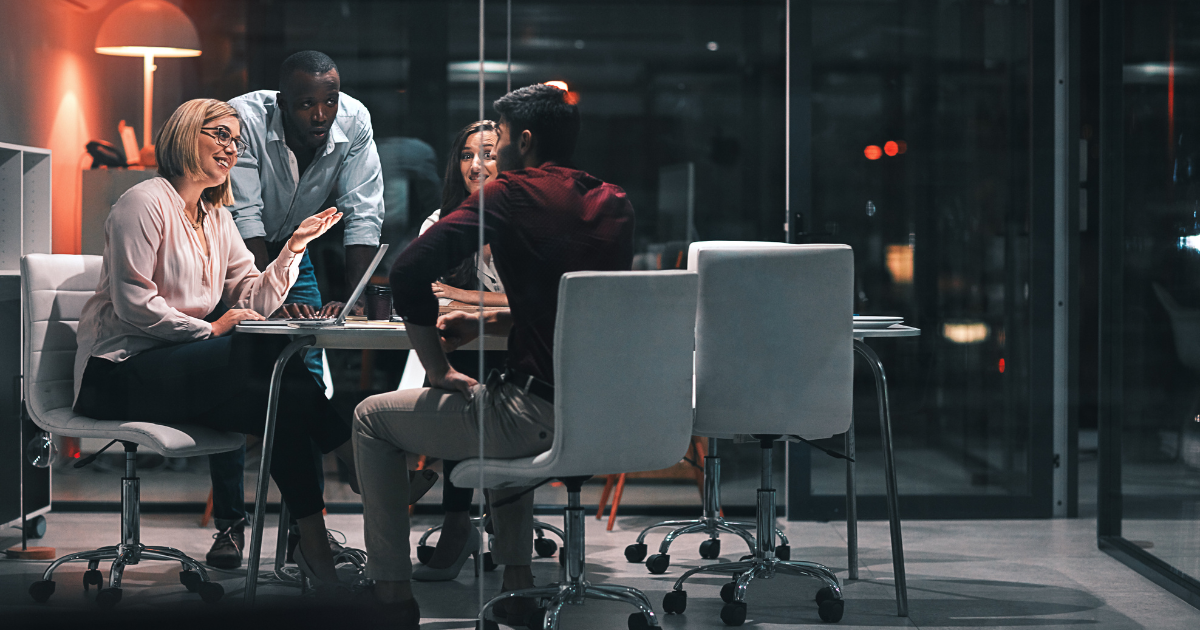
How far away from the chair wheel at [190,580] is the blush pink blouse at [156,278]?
59cm

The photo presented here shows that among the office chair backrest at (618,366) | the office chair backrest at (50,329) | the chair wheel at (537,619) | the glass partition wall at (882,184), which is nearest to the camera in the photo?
the office chair backrest at (618,366)

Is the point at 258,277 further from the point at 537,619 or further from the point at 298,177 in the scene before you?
the point at 537,619

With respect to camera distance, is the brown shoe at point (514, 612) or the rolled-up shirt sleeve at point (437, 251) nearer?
the rolled-up shirt sleeve at point (437, 251)

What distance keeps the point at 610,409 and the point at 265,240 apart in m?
1.03

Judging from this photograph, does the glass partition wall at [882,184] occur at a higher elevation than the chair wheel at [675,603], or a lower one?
higher

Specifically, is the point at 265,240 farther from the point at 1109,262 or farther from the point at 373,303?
the point at 1109,262

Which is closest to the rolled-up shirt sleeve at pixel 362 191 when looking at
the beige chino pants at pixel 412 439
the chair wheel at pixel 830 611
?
the beige chino pants at pixel 412 439

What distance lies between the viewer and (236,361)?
2859 millimetres

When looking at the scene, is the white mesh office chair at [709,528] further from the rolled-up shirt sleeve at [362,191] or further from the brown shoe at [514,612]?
A: the rolled-up shirt sleeve at [362,191]

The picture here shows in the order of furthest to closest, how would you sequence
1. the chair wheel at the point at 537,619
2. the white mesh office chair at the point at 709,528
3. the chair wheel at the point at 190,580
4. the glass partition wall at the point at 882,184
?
the glass partition wall at the point at 882,184
the white mesh office chair at the point at 709,528
the chair wheel at the point at 190,580
the chair wheel at the point at 537,619

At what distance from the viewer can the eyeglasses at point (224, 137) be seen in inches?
111

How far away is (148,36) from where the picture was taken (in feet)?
9.36

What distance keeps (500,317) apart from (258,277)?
742 millimetres

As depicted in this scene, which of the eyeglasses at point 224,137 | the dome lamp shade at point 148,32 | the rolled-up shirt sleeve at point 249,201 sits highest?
the dome lamp shade at point 148,32
